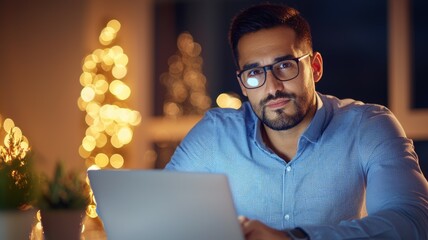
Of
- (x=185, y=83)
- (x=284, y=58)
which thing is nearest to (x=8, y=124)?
(x=185, y=83)

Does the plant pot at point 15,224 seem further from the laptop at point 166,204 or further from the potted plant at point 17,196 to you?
the laptop at point 166,204

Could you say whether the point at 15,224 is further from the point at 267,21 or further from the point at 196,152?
the point at 267,21

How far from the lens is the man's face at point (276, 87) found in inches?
87.3

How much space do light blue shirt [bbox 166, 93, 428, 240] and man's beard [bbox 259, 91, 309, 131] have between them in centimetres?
5

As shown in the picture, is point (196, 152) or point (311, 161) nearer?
point (311, 161)

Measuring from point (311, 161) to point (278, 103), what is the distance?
0.67ft

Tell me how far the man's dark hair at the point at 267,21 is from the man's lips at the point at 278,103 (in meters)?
0.21

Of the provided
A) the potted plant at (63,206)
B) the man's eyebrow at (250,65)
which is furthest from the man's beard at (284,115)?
the potted plant at (63,206)

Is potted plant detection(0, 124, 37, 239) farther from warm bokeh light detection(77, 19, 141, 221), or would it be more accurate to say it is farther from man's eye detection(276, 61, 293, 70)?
warm bokeh light detection(77, 19, 141, 221)

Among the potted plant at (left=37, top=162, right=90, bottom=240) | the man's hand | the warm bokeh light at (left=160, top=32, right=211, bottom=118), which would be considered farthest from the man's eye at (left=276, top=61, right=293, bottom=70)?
the warm bokeh light at (left=160, top=32, right=211, bottom=118)

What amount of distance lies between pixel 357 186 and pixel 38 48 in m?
4.35

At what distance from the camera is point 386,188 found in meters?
1.86

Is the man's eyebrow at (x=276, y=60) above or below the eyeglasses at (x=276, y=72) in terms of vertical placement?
above

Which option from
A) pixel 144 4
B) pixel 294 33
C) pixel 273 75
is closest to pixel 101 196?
pixel 273 75
